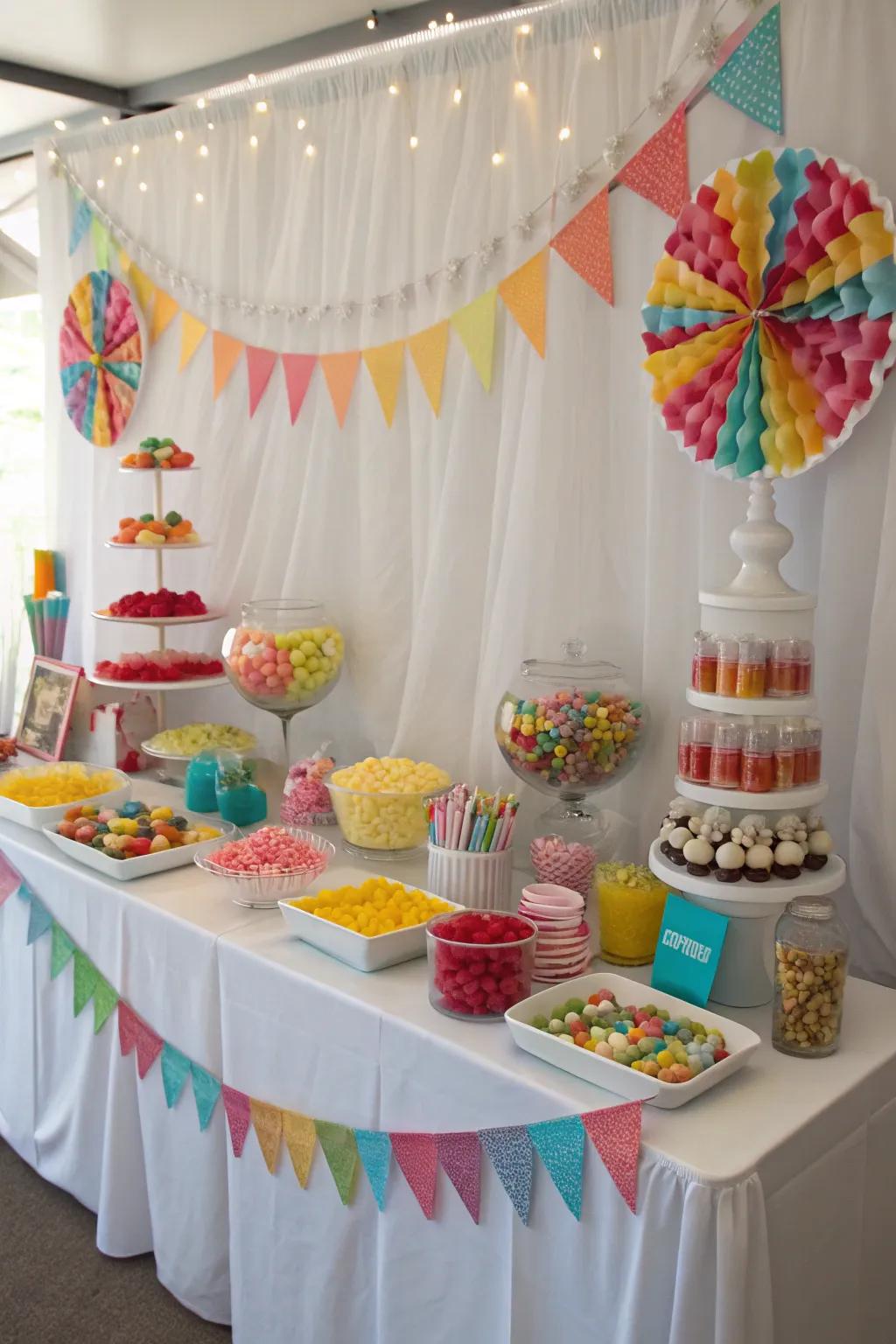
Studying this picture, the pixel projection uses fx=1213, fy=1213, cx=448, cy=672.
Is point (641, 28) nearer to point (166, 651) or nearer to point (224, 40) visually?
point (224, 40)

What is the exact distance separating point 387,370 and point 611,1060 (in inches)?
58.7

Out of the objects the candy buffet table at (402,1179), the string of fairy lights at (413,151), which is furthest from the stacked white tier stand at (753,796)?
the string of fairy lights at (413,151)

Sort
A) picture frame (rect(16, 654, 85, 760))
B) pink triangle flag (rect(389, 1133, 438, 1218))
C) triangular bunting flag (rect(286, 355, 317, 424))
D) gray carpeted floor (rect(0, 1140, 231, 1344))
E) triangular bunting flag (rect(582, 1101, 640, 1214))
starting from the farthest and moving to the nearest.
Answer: picture frame (rect(16, 654, 85, 760)) < triangular bunting flag (rect(286, 355, 317, 424)) < gray carpeted floor (rect(0, 1140, 231, 1344)) < pink triangle flag (rect(389, 1133, 438, 1218)) < triangular bunting flag (rect(582, 1101, 640, 1214))

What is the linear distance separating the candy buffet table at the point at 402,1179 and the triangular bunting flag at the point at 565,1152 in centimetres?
2

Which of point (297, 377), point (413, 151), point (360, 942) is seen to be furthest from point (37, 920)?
point (413, 151)

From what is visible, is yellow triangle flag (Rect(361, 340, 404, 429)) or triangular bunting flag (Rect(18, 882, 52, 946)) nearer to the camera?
triangular bunting flag (Rect(18, 882, 52, 946))

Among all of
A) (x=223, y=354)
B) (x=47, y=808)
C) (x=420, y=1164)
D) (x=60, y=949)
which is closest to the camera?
(x=420, y=1164)

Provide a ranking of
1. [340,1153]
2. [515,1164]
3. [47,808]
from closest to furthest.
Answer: [515,1164] → [340,1153] → [47,808]

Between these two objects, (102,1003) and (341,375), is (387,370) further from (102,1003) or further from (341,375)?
(102,1003)

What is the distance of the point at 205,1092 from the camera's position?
1917 mm

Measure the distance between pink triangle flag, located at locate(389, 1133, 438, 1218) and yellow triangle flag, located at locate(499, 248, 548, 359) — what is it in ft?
4.26

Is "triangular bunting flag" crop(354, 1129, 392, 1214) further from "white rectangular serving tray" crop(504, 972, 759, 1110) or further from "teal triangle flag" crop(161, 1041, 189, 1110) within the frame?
"teal triangle flag" crop(161, 1041, 189, 1110)

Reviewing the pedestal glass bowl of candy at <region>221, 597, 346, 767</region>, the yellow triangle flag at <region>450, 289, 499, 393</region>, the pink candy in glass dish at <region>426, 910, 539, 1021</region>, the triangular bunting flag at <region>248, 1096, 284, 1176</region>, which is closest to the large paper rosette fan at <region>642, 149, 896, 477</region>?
the yellow triangle flag at <region>450, 289, 499, 393</region>

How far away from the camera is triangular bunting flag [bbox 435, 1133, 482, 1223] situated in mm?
1475
